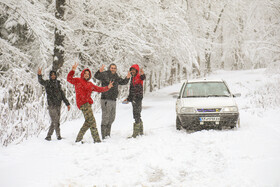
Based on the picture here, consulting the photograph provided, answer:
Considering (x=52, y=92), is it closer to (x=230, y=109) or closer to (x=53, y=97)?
(x=53, y=97)

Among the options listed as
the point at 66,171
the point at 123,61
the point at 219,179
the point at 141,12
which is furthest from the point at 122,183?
the point at 123,61

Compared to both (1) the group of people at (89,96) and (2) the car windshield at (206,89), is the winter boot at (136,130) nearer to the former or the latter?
(1) the group of people at (89,96)

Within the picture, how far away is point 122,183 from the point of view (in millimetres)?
4133

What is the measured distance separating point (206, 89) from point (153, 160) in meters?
4.17

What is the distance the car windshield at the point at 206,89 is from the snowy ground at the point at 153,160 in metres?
1.35

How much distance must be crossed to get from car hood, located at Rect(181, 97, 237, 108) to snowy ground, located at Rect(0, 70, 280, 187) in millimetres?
757

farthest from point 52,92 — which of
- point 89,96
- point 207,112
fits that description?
point 207,112

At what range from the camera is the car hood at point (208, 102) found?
7.54m

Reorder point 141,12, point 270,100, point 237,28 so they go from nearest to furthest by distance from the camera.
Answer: point 141,12 → point 270,100 → point 237,28

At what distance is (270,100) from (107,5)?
8802mm

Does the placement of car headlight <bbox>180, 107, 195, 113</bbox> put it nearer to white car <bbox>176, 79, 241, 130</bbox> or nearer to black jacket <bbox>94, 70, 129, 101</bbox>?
white car <bbox>176, 79, 241, 130</bbox>

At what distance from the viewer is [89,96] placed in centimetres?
652

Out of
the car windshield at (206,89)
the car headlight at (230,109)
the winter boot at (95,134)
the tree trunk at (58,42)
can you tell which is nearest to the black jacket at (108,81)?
the winter boot at (95,134)

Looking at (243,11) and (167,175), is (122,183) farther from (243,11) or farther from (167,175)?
(243,11)
